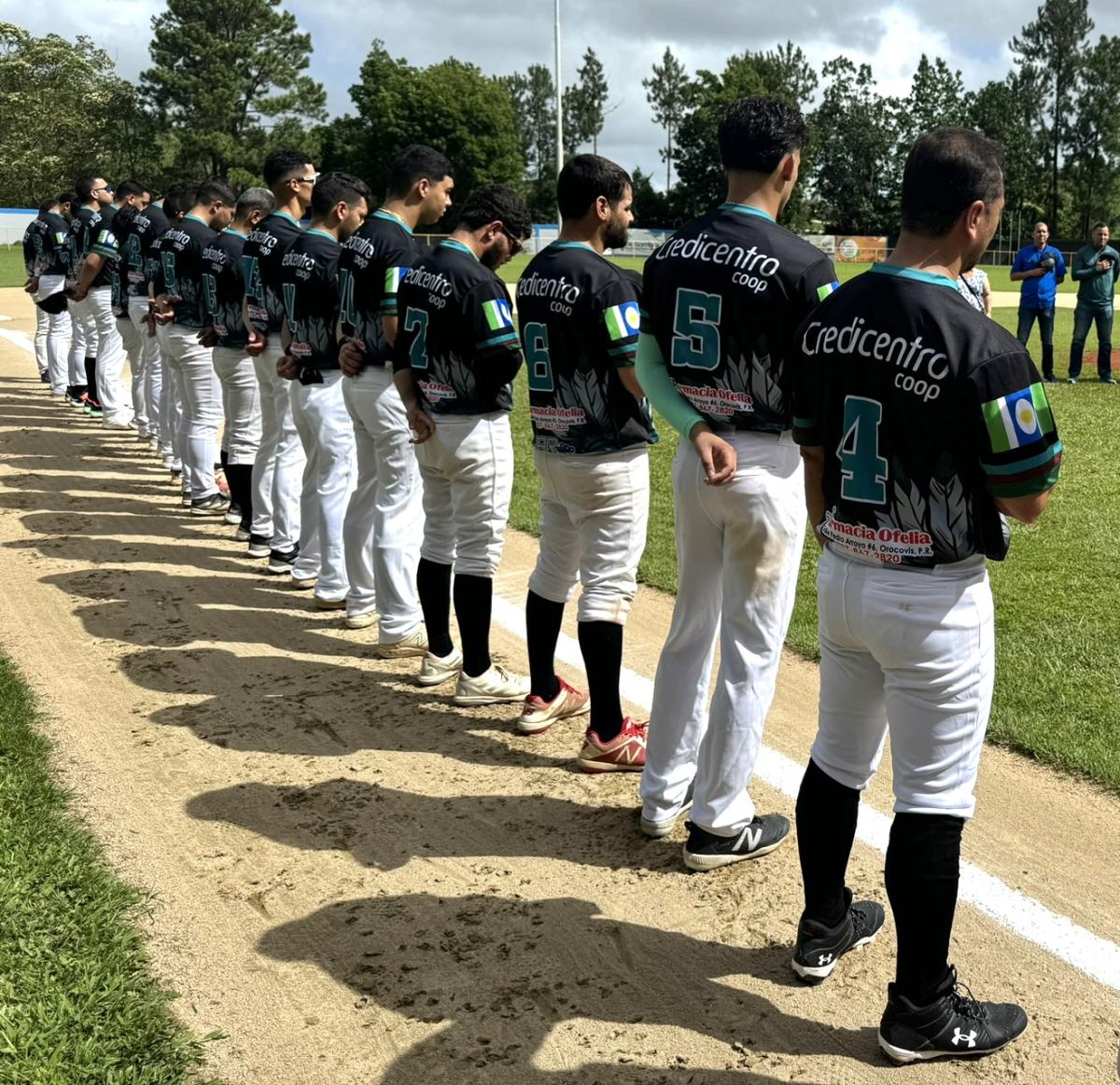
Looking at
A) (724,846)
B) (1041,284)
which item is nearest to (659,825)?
(724,846)

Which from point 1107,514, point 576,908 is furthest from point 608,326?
point 1107,514

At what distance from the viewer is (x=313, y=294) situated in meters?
6.86

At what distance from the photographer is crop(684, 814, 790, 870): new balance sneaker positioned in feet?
13.2

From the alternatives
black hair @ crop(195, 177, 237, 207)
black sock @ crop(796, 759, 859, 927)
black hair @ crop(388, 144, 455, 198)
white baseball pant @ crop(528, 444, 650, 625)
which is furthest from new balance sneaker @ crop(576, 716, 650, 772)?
black hair @ crop(195, 177, 237, 207)

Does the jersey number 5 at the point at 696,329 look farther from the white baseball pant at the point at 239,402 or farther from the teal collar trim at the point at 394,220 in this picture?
the white baseball pant at the point at 239,402

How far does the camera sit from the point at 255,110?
75562 mm

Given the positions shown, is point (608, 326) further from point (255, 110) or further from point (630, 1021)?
point (255, 110)

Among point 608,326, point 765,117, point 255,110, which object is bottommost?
point 608,326

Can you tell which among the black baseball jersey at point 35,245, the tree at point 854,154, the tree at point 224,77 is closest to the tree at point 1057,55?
the tree at point 854,154

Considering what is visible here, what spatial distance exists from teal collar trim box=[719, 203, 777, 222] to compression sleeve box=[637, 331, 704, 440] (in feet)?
1.64

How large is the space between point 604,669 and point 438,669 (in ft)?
4.89

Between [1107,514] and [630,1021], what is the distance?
7.18m

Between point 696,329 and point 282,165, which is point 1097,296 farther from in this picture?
point 696,329

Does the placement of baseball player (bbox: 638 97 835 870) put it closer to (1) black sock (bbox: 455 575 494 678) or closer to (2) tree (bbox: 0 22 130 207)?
(1) black sock (bbox: 455 575 494 678)
